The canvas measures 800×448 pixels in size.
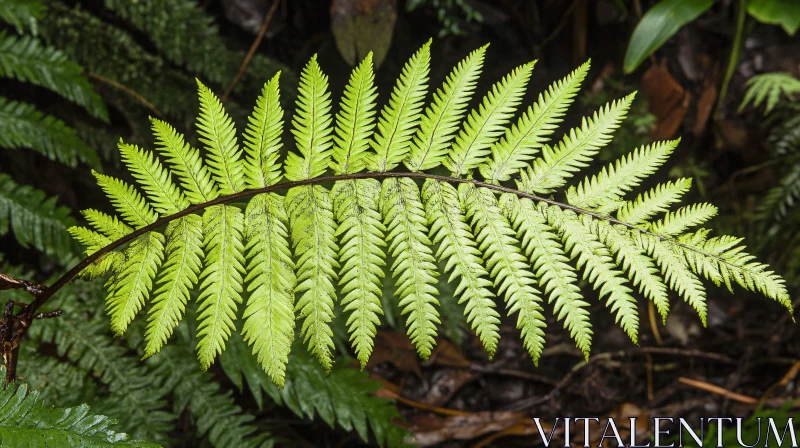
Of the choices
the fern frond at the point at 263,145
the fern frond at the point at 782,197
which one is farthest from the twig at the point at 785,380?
the fern frond at the point at 263,145

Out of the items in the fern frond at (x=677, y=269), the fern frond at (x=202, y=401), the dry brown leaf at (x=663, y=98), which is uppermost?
the dry brown leaf at (x=663, y=98)

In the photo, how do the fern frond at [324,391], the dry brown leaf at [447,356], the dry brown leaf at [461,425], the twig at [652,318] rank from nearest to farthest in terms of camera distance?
1. the fern frond at [324,391]
2. the dry brown leaf at [461,425]
3. the dry brown leaf at [447,356]
4. the twig at [652,318]

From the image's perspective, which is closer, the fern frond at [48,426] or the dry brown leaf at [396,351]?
the fern frond at [48,426]

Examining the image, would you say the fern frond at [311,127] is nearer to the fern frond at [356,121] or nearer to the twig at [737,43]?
the fern frond at [356,121]

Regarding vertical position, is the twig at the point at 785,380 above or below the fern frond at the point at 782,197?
below

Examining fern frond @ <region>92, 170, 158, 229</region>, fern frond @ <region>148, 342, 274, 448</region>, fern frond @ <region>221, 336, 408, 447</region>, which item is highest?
fern frond @ <region>92, 170, 158, 229</region>

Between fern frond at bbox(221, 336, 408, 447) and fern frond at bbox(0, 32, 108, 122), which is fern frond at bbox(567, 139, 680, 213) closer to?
fern frond at bbox(221, 336, 408, 447)

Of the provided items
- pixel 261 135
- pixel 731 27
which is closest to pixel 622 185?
pixel 261 135

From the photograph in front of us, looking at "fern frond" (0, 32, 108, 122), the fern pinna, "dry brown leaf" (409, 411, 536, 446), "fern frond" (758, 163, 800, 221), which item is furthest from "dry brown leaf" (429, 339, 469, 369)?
"fern frond" (758, 163, 800, 221)
